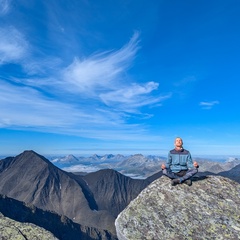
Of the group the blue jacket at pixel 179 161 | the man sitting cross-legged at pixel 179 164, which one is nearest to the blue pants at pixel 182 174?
the man sitting cross-legged at pixel 179 164

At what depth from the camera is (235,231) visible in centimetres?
995

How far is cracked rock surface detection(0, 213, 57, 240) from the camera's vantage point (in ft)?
41.1

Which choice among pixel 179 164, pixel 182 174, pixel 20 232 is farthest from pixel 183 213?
pixel 20 232

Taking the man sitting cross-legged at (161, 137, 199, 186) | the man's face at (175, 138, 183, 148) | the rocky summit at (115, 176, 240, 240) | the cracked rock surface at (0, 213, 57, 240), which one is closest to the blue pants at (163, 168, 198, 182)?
the man sitting cross-legged at (161, 137, 199, 186)

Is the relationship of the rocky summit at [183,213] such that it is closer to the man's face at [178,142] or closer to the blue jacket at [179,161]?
the blue jacket at [179,161]

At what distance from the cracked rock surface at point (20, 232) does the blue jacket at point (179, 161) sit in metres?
6.82

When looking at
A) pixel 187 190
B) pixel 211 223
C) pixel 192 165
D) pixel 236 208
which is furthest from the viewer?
pixel 192 165

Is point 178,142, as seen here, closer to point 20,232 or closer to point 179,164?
point 179,164

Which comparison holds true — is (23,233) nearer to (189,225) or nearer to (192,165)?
(189,225)

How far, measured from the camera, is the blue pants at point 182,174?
12595 millimetres

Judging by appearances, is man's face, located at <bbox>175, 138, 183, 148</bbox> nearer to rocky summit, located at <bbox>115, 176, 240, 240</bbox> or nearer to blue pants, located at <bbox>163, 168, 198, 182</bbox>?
blue pants, located at <bbox>163, 168, 198, 182</bbox>

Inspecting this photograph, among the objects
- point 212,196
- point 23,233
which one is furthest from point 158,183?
point 23,233

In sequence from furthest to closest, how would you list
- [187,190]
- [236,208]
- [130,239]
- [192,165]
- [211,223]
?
[192,165] → [187,190] → [236,208] → [211,223] → [130,239]

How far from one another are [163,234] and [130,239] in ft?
4.03
